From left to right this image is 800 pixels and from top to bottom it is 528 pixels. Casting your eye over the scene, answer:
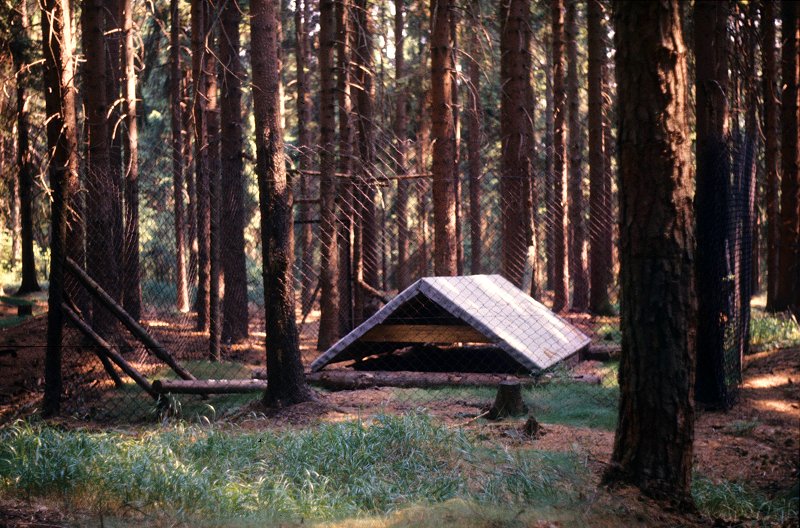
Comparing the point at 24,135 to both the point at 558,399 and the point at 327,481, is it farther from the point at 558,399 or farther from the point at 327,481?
the point at 327,481

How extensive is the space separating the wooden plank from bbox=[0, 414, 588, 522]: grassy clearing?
4.03 meters

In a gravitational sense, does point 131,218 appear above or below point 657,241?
above

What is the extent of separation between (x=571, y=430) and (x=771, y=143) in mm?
13001

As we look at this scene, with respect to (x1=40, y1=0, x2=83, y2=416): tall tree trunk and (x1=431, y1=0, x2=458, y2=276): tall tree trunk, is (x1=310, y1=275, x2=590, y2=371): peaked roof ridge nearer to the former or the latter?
(x1=431, y1=0, x2=458, y2=276): tall tree trunk

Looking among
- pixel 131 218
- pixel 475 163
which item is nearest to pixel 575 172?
pixel 475 163

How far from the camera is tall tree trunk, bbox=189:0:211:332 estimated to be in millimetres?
13016

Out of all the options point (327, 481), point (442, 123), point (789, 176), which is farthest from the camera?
point (789, 176)

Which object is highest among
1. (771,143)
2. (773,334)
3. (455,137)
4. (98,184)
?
(455,137)

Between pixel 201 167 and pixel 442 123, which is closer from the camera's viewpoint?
pixel 201 167

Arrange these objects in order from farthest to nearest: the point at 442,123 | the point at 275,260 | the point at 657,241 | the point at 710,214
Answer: the point at 442,123, the point at 275,260, the point at 710,214, the point at 657,241

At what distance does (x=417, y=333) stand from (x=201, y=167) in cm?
432

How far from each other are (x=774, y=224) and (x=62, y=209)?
15.4m

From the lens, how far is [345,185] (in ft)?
47.9

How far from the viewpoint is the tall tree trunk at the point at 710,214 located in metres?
8.78
